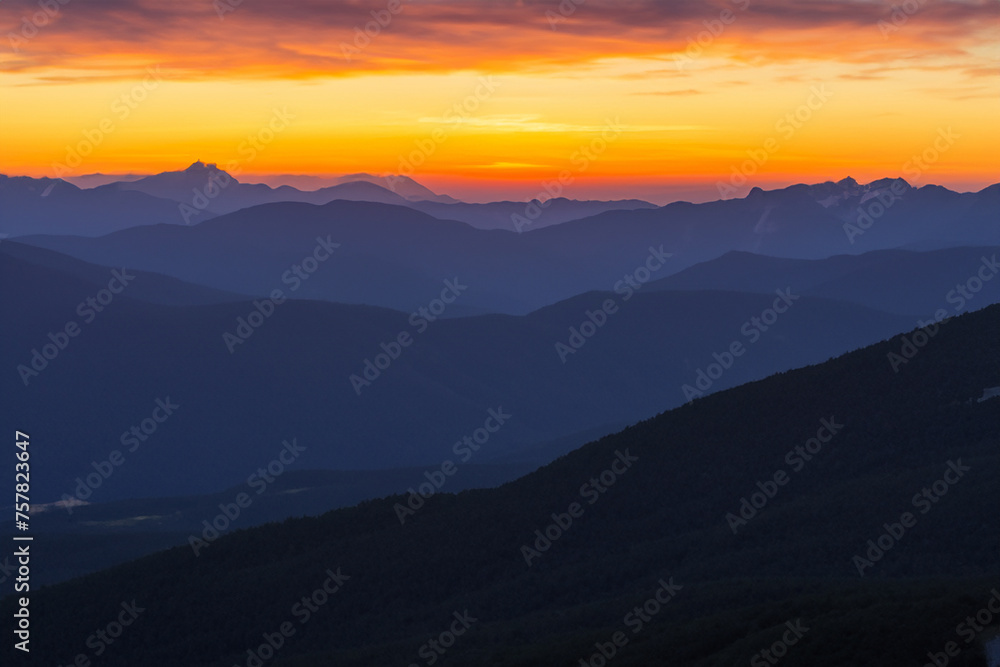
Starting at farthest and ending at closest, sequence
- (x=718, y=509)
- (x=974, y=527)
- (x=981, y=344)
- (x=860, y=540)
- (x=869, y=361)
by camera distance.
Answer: (x=869, y=361), (x=981, y=344), (x=718, y=509), (x=860, y=540), (x=974, y=527)

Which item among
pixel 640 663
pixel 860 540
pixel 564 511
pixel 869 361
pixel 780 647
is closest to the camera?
pixel 780 647

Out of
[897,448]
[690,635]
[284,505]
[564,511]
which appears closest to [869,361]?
[897,448]

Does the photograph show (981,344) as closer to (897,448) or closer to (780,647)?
(897,448)

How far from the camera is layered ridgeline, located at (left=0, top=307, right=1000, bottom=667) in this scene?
33.7 m

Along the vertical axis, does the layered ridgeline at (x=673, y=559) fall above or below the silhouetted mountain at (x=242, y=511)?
above

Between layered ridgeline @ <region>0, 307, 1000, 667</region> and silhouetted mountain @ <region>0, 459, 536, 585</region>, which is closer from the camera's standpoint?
layered ridgeline @ <region>0, 307, 1000, 667</region>

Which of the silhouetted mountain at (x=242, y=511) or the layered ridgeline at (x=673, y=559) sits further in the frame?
the silhouetted mountain at (x=242, y=511)

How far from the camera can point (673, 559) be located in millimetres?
51469

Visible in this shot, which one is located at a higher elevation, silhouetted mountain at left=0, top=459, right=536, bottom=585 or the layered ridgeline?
the layered ridgeline

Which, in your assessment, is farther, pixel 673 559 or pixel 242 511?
pixel 242 511

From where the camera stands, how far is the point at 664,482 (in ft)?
210

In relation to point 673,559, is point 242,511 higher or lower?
lower

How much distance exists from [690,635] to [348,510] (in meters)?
42.6

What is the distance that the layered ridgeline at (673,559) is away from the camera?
3369 cm
